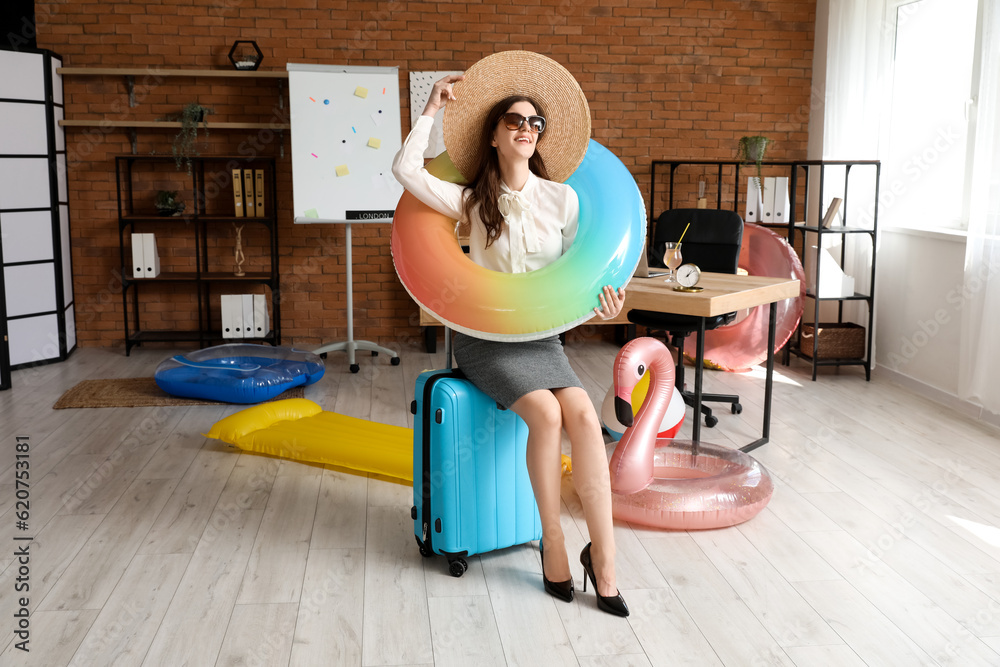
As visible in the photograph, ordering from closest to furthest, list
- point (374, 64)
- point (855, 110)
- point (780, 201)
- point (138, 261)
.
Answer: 1. point (855, 110)
2. point (780, 201)
3. point (138, 261)
4. point (374, 64)

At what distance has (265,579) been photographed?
2.49 meters

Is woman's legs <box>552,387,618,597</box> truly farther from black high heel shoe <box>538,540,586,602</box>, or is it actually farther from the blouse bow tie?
the blouse bow tie

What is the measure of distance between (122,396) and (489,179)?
2.84 metres

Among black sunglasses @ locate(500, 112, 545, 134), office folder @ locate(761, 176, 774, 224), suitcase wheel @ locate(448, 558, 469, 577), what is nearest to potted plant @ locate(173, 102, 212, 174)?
office folder @ locate(761, 176, 774, 224)

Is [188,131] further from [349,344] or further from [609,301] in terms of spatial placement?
[609,301]

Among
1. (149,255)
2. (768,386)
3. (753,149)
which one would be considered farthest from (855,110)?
(149,255)

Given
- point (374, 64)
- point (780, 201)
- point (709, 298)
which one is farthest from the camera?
point (374, 64)

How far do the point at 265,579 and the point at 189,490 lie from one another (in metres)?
0.86

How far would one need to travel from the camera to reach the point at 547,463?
2.36 meters

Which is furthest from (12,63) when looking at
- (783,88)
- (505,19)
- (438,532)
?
(783,88)

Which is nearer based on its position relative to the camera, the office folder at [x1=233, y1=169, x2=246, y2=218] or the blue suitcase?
the blue suitcase

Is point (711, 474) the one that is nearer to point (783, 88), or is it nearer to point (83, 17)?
point (783, 88)

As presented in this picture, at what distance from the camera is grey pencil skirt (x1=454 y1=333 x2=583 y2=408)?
2393 mm

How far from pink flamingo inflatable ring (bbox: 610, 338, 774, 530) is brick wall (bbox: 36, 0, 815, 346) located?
3.30 meters
